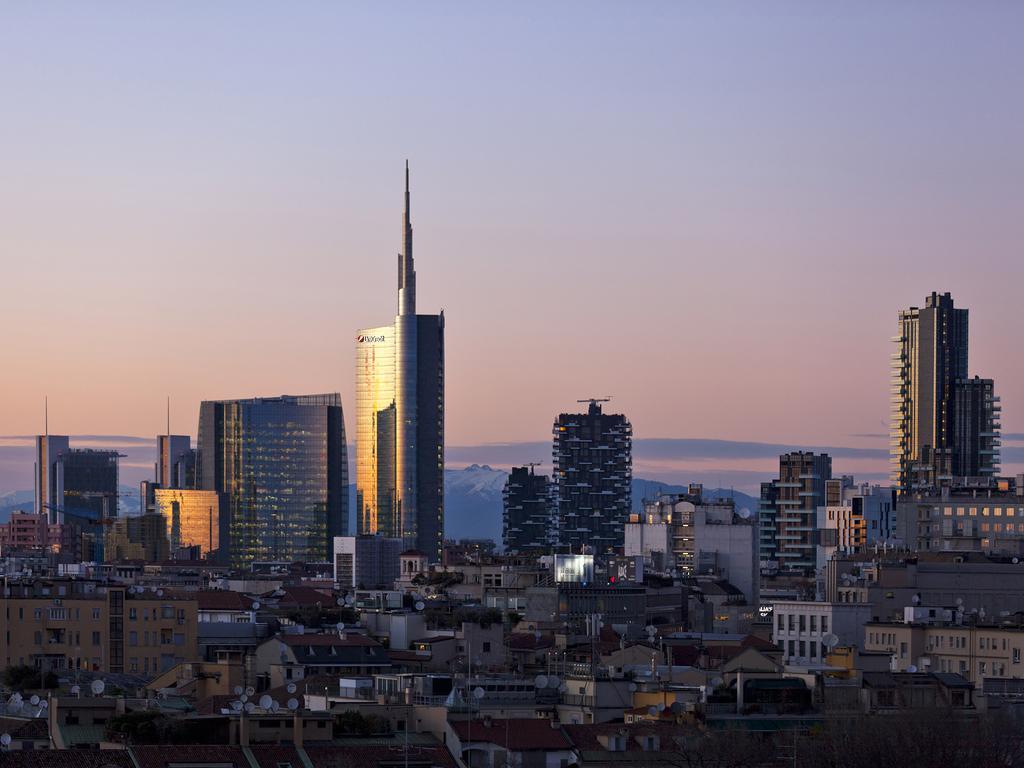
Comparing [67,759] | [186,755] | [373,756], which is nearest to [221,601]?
[373,756]

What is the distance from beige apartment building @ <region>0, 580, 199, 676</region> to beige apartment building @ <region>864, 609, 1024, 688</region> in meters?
30.2

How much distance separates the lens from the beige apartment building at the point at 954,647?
396 feet

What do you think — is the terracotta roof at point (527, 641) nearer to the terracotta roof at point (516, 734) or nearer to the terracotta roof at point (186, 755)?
the terracotta roof at point (516, 734)

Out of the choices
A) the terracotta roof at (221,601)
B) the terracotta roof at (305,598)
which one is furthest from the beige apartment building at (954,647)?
the terracotta roof at (305,598)

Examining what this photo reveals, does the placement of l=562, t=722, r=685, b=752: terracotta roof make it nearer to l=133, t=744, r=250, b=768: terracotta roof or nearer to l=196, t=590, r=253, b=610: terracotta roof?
l=133, t=744, r=250, b=768: terracotta roof

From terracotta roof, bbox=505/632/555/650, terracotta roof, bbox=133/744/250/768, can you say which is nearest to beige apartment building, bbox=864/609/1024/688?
terracotta roof, bbox=505/632/555/650

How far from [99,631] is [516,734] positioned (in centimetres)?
5491

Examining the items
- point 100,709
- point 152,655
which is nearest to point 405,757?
point 100,709

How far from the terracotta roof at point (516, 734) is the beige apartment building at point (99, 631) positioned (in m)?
49.4

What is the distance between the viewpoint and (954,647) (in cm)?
12500

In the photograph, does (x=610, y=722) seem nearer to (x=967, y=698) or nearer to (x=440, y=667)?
(x=967, y=698)

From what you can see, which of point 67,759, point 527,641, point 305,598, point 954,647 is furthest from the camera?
point 305,598

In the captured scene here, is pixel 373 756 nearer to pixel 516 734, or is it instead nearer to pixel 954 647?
pixel 516 734

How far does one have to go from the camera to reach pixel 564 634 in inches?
5694
